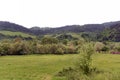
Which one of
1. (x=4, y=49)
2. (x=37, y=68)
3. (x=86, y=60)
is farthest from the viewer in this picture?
(x=4, y=49)

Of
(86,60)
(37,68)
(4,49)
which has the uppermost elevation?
(86,60)

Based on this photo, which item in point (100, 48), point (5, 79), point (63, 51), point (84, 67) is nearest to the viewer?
point (84, 67)

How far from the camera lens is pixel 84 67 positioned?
142 ft

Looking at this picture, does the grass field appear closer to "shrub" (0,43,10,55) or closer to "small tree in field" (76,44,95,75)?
"small tree in field" (76,44,95,75)

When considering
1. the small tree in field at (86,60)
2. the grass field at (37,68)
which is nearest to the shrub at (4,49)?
the grass field at (37,68)

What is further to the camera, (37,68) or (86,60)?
(37,68)

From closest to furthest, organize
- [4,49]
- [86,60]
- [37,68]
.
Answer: [86,60], [37,68], [4,49]

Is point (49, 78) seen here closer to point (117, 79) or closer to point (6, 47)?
point (117, 79)

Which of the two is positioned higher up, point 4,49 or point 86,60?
point 86,60

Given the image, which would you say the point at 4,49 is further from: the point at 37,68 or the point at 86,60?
→ the point at 86,60

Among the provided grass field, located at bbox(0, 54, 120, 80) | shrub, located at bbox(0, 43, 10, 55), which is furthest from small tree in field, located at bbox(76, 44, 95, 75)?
shrub, located at bbox(0, 43, 10, 55)

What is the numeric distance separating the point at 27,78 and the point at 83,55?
1292cm

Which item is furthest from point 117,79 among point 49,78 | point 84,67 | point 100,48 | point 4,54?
point 100,48

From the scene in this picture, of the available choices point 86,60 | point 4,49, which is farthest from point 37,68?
point 4,49
